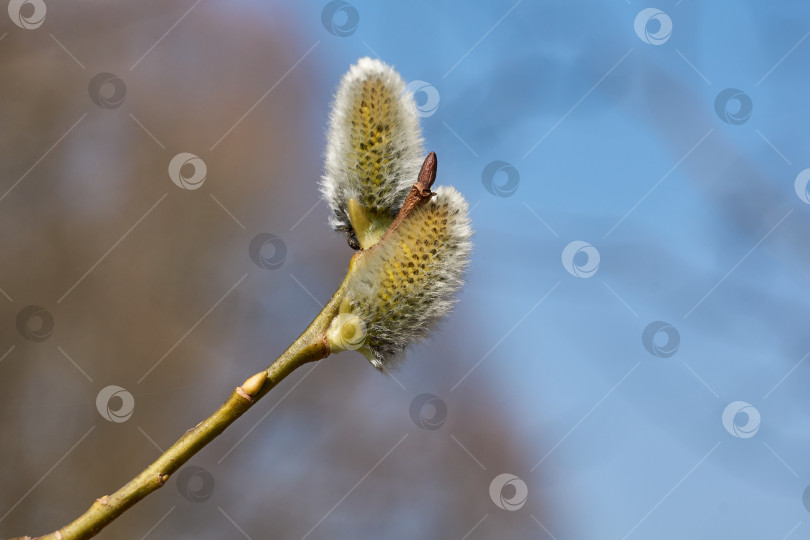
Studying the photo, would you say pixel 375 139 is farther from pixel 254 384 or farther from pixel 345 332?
pixel 254 384

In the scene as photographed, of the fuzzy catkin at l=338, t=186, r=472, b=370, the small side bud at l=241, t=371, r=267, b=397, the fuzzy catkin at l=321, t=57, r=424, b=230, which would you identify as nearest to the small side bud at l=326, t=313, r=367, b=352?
the fuzzy catkin at l=338, t=186, r=472, b=370

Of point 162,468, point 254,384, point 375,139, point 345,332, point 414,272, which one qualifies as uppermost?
point 375,139

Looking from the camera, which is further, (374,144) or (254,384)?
(374,144)

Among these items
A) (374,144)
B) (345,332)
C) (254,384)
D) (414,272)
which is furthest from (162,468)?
(374,144)

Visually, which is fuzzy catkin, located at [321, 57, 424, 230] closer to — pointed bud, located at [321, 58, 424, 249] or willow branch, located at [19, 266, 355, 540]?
pointed bud, located at [321, 58, 424, 249]

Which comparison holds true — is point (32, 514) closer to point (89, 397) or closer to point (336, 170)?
point (89, 397)

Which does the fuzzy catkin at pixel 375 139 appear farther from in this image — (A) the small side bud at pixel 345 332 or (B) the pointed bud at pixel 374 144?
(A) the small side bud at pixel 345 332
